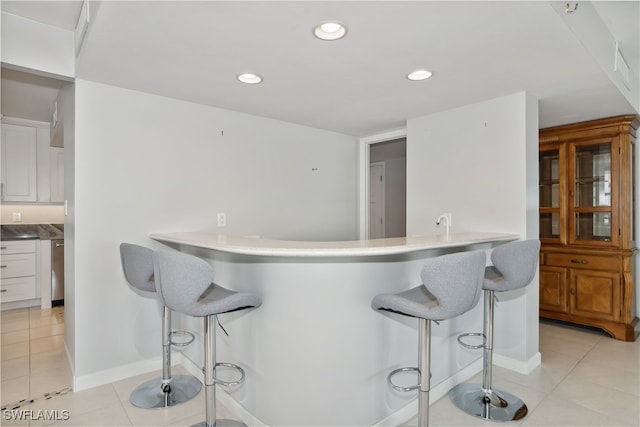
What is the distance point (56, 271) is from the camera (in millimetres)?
4500

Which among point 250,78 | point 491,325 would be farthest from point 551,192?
point 250,78

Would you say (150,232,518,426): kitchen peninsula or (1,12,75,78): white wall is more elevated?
(1,12,75,78): white wall

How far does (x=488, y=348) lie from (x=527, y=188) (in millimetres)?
1262

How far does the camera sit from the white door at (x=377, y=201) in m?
6.80

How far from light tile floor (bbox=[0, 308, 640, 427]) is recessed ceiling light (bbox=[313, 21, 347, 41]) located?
2258 millimetres

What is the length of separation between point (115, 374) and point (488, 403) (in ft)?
8.66

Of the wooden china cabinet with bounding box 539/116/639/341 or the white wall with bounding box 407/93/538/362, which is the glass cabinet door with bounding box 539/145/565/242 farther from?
the white wall with bounding box 407/93/538/362

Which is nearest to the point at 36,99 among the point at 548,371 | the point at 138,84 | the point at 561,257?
the point at 138,84

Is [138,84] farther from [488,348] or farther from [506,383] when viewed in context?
[506,383]

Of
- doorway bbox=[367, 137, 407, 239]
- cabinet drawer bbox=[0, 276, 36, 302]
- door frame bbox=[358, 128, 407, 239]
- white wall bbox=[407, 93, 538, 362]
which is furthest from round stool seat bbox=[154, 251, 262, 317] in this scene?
doorway bbox=[367, 137, 407, 239]

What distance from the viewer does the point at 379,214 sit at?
6824mm

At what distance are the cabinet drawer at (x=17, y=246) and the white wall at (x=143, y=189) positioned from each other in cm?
266

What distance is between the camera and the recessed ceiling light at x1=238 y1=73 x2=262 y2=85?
2.38 metres

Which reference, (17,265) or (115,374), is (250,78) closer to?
(115,374)
